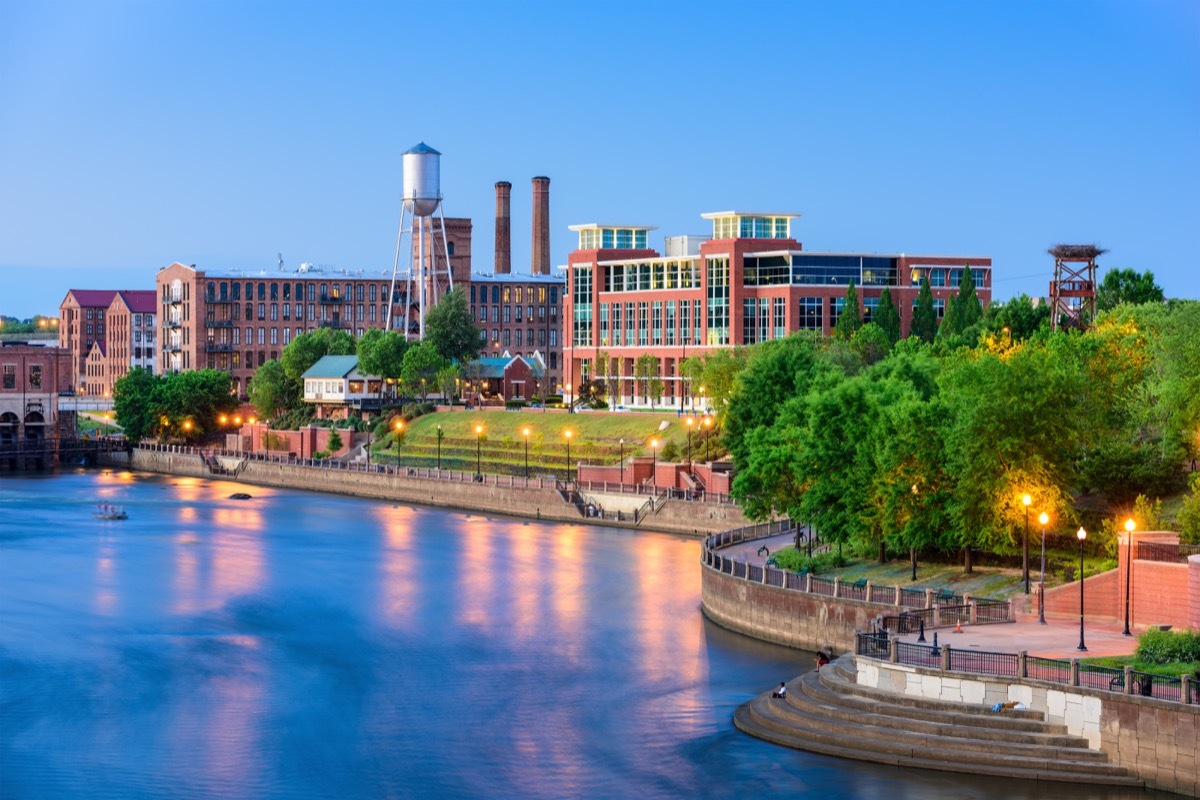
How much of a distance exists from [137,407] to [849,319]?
66.3 meters

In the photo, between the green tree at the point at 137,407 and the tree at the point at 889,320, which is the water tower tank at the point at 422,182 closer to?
the green tree at the point at 137,407

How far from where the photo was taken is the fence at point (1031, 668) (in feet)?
122

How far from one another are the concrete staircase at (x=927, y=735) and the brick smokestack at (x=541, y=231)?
507 ft

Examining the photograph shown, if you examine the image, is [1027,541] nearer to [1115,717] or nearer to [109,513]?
[1115,717]

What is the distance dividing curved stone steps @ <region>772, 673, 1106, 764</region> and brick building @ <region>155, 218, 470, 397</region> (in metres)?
140

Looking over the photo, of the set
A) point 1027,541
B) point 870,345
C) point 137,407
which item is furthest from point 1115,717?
point 137,407

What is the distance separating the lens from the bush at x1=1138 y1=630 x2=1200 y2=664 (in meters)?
39.5

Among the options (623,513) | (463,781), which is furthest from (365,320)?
(463,781)

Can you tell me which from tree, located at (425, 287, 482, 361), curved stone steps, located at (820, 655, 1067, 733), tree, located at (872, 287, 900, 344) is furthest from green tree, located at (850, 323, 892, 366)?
curved stone steps, located at (820, 655, 1067, 733)

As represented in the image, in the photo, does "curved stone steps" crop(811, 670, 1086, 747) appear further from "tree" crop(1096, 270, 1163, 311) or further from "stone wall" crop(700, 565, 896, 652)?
"tree" crop(1096, 270, 1163, 311)

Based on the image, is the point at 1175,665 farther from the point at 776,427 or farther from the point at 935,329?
the point at 935,329

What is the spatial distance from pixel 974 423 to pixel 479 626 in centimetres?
1930

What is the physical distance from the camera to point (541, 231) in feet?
649

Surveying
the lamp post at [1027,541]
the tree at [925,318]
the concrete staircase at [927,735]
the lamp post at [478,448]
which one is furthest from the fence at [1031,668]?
the tree at [925,318]
